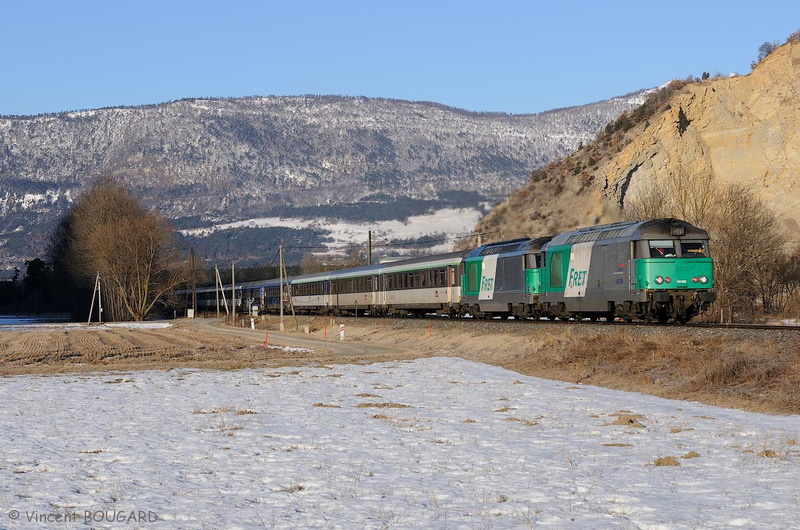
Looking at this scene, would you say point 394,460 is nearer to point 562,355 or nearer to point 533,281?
point 562,355

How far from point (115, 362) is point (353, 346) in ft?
48.4

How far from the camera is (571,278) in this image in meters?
42.7

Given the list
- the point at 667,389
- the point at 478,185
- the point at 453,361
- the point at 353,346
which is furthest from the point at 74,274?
the point at 667,389

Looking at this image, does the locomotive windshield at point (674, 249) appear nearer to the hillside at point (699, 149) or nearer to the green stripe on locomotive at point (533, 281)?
the green stripe on locomotive at point (533, 281)

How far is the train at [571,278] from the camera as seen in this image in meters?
36.8

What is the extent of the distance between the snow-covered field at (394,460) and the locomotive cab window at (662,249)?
11.2m

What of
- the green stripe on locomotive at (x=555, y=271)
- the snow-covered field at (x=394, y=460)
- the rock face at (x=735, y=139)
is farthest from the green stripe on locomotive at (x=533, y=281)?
the rock face at (x=735, y=139)

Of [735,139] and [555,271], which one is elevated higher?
[735,139]

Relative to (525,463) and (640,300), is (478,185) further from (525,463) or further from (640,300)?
(525,463)

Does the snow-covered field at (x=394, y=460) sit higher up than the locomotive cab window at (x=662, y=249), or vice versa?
the locomotive cab window at (x=662, y=249)

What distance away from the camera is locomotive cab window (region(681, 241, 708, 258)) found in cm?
3716

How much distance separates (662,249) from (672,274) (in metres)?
0.98

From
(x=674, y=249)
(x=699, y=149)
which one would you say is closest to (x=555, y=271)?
(x=674, y=249)

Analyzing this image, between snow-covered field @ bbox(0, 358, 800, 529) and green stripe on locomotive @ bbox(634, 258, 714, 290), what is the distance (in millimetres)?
10657
